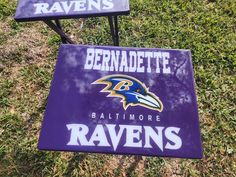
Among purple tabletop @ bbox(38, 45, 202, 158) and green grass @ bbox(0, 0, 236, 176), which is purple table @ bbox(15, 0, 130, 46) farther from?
green grass @ bbox(0, 0, 236, 176)

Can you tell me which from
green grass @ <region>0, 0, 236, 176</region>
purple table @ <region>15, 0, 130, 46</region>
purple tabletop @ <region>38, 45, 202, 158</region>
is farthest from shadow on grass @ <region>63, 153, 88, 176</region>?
purple table @ <region>15, 0, 130, 46</region>

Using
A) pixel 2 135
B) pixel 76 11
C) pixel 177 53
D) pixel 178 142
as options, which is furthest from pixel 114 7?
pixel 2 135

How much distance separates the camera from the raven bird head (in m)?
1.90

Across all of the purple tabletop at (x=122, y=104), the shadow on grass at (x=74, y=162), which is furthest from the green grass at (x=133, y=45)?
the purple tabletop at (x=122, y=104)

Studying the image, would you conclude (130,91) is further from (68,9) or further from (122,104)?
(68,9)

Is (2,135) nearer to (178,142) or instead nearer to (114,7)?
(114,7)

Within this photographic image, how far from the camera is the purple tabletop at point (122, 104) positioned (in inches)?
68.6

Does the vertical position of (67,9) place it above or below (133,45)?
below

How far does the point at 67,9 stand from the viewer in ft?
8.21

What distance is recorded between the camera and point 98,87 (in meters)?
2.00

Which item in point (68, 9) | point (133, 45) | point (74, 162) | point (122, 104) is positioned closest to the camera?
point (122, 104)

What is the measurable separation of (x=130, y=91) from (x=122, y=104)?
12 cm

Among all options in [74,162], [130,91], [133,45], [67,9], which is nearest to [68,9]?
[67,9]

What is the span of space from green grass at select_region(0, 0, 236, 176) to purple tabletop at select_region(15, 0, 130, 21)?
0.96m
